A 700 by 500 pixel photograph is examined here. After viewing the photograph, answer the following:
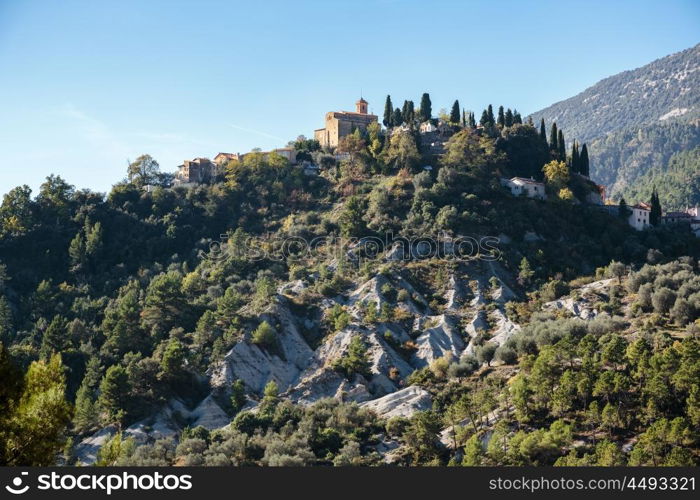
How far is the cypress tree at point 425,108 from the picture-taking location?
114 metres

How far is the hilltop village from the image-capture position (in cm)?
9394

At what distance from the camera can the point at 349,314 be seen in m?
71.0

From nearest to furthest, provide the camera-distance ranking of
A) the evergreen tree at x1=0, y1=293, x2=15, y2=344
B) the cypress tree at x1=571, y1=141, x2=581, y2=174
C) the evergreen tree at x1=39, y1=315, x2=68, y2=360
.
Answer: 1. the evergreen tree at x1=39, y1=315, x2=68, y2=360
2. the evergreen tree at x1=0, y1=293, x2=15, y2=344
3. the cypress tree at x1=571, y1=141, x2=581, y2=174

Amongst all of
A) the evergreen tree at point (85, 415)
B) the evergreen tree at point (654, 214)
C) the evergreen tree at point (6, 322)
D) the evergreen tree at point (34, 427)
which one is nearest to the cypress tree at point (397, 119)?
the evergreen tree at point (654, 214)

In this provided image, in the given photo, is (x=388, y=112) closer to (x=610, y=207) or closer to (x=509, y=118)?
(x=509, y=118)

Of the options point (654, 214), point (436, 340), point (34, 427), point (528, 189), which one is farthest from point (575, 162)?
point (34, 427)

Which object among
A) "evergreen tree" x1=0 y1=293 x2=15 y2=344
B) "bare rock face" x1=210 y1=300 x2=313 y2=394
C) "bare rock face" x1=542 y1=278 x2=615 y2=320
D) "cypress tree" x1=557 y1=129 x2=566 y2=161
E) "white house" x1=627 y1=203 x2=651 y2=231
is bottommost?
"bare rock face" x1=210 y1=300 x2=313 y2=394

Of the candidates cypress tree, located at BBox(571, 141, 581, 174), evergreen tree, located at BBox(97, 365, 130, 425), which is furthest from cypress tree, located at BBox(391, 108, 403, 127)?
evergreen tree, located at BBox(97, 365, 130, 425)

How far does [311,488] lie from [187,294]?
55.2m

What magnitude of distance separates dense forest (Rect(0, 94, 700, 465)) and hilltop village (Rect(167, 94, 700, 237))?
608 mm

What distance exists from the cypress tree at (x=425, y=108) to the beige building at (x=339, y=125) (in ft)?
27.4

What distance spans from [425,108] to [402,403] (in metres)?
68.4

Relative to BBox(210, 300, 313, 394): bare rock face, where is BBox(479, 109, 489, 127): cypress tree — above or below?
above

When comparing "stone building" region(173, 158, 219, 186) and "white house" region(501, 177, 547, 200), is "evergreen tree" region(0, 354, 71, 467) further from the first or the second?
"stone building" region(173, 158, 219, 186)
